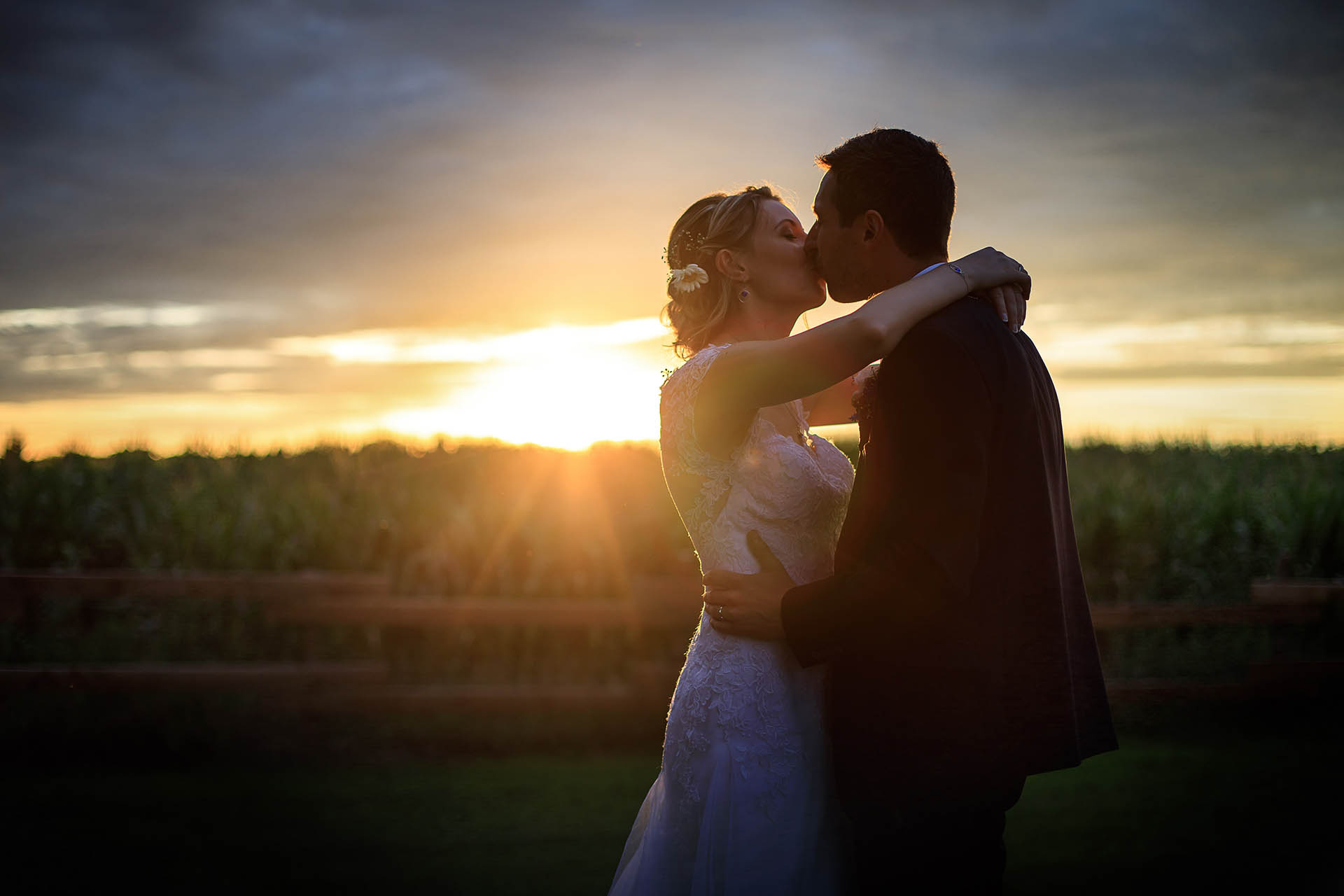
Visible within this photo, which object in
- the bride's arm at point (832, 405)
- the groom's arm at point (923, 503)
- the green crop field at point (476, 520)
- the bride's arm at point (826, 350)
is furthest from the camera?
the green crop field at point (476, 520)

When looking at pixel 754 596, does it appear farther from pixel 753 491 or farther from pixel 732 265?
pixel 732 265

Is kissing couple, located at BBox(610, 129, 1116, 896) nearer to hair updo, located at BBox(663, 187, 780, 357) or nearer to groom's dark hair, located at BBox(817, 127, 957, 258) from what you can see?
groom's dark hair, located at BBox(817, 127, 957, 258)

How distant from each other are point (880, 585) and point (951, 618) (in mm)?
188

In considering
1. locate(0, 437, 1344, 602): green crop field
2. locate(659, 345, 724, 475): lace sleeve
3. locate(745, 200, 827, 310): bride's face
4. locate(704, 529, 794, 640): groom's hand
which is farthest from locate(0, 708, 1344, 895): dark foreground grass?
locate(745, 200, 827, 310): bride's face

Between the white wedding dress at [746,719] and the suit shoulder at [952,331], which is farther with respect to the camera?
the white wedding dress at [746,719]

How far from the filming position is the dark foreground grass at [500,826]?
5098mm

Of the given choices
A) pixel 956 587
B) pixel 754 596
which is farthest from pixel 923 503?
pixel 754 596

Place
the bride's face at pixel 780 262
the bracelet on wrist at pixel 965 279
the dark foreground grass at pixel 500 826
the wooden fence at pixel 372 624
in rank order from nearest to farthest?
the bracelet on wrist at pixel 965 279, the bride's face at pixel 780 262, the dark foreground grass at pixel 500 826, the wooden fence at pixel 372 624

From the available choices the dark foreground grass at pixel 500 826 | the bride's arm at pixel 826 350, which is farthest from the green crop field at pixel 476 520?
the bride's arm at pixel 826 350

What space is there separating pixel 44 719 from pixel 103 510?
2.93 m

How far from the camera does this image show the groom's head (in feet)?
7.87

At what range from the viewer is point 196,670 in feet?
21.1

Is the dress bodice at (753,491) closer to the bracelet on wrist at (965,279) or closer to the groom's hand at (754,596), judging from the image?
the groom's hand at (754,596)

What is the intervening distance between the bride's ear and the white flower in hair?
7 centimetres
